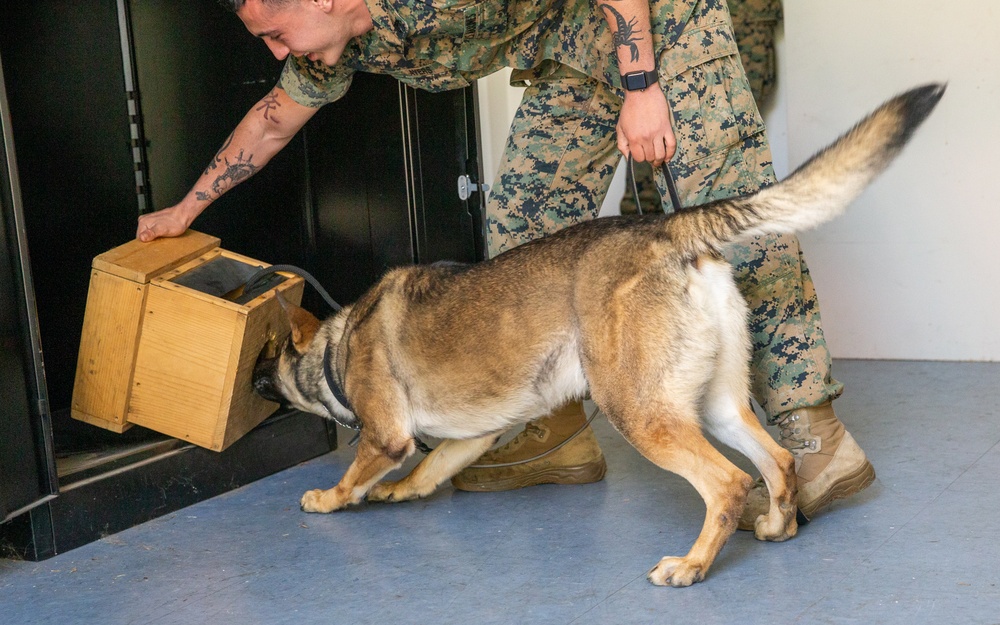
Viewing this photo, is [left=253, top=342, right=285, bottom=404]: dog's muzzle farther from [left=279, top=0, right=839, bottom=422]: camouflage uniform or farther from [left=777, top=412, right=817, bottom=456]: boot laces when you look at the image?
[left=777, top=412, right=817, bottom=456]: boot laces

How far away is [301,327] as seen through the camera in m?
3.22

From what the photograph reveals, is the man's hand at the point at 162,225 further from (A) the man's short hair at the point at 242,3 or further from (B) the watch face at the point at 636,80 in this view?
(B) the watch face at the point at 636,80

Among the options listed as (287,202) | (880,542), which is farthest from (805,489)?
(287,202)

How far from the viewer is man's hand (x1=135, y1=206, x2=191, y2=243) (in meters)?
3.20

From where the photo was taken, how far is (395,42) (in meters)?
2.86

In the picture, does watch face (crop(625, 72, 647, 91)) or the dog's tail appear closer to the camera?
the dog's tail

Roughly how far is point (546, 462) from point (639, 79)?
1316 mm

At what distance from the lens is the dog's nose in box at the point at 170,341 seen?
299cm

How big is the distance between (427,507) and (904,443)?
168cm

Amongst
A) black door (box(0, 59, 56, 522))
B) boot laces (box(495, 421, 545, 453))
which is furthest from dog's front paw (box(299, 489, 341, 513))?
black door (box(0, 59, 56, 522))

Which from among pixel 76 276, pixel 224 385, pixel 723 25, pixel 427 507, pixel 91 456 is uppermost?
pixel 723 25

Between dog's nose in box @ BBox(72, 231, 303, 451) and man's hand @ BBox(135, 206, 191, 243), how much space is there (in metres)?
0.03

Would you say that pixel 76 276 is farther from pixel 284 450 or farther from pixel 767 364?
pixel 767 364

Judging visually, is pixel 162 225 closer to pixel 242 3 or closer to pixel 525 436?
pixel 242 3
